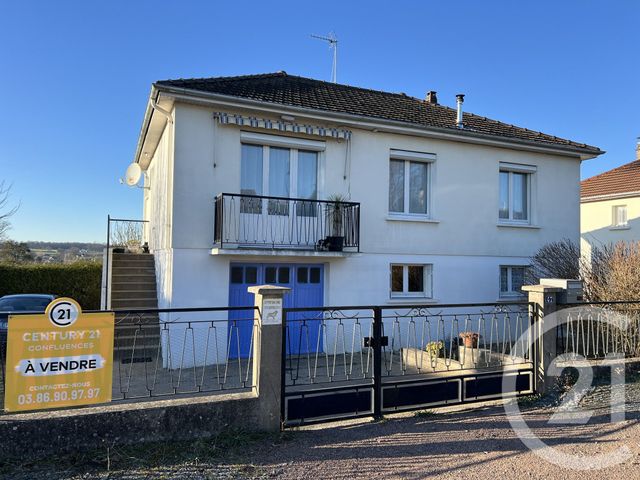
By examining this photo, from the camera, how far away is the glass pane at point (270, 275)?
405 inches

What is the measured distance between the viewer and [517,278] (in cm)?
1298

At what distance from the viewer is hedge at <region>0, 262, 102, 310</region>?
52.5ft

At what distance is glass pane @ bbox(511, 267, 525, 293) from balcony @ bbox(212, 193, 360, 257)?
496 cm

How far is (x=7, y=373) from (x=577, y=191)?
14240mm

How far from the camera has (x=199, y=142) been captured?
9.53 m

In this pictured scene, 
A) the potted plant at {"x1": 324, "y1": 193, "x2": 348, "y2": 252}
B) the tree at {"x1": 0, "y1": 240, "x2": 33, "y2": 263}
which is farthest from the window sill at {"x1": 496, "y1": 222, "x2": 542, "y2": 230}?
the tree at {"x1": 0, "y1": 240, "x2": 33, "y2": 263}

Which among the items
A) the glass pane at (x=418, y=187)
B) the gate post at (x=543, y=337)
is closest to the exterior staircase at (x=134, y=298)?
the glass pane at (x=418, y=187)

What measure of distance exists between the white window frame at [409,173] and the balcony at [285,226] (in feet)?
4.91

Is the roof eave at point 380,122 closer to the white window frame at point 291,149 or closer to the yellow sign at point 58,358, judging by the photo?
the white window frame at point 291,149

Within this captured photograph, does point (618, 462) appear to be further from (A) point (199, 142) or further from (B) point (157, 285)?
(B) point (157, 285)

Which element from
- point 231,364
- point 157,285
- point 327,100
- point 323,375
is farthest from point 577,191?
point 157,285

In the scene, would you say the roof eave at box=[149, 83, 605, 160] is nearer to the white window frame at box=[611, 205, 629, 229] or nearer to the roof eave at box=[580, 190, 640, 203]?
the roof eave at box=[580, 190, 640, 203]

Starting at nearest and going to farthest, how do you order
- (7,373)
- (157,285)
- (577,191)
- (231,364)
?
1. (7,373)
2. (231,364)
3. (157,285)
4. (577,191)

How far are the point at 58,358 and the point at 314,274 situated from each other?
6.52 meters
